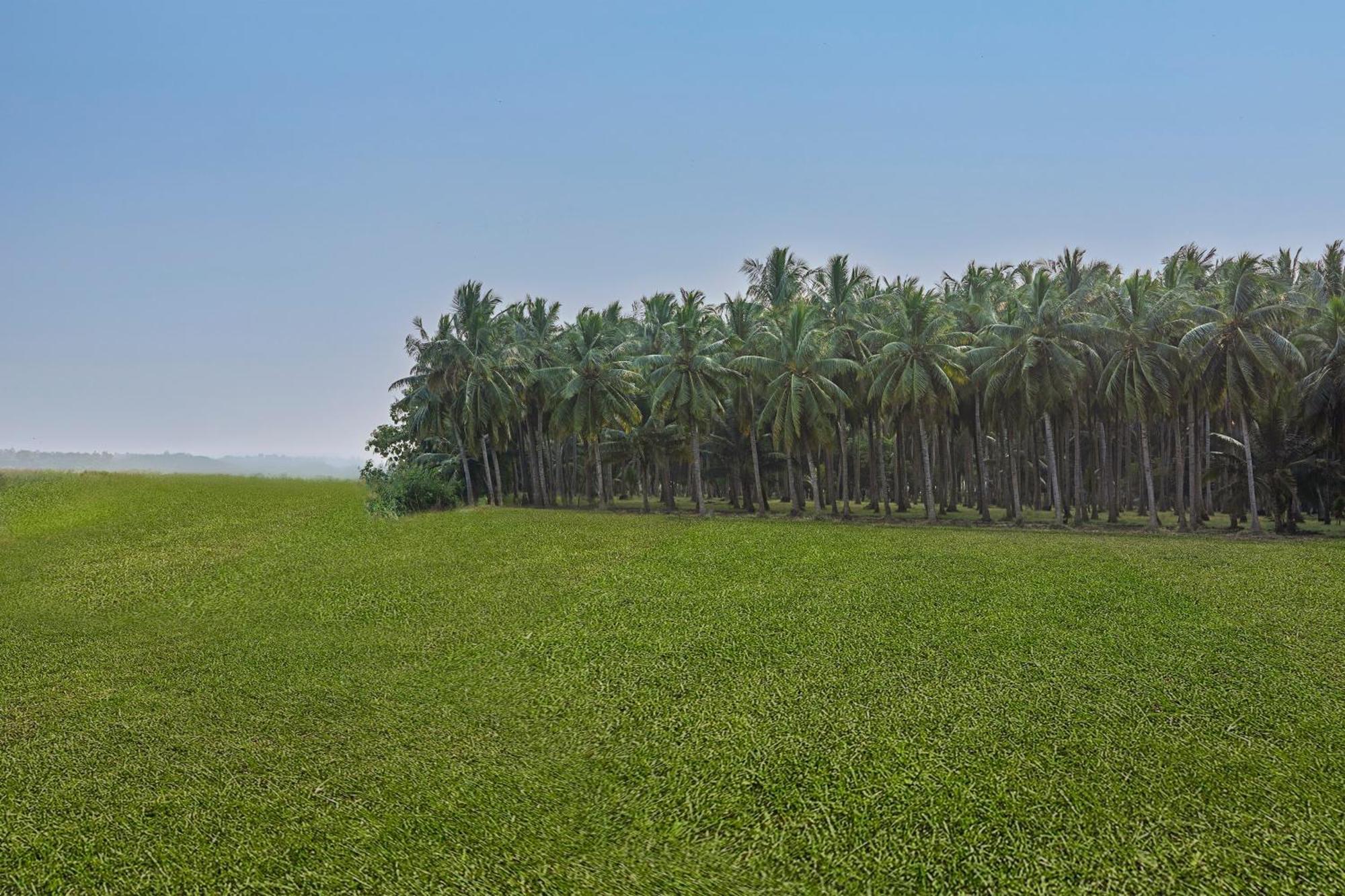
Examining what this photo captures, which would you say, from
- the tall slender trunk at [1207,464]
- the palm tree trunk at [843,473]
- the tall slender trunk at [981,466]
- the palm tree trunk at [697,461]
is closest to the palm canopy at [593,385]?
the palm tree trunk at [697,461]

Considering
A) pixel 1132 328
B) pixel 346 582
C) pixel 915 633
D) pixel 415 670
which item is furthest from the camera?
pixel 1132 328

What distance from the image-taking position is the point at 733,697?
9.70 metres

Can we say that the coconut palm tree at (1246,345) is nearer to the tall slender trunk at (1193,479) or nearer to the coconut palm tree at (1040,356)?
the tall slender trunk at (1193,479)

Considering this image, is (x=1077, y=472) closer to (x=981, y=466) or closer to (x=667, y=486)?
(x=981, y=466)

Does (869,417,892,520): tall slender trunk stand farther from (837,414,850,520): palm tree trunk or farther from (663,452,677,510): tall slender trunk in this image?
(663,452,677,510): tall slender trunk

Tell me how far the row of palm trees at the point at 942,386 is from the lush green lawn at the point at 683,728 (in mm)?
13223

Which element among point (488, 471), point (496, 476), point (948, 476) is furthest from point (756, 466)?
point (496, 476)

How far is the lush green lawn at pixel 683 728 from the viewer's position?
6355mm

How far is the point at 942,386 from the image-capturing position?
3116 cm

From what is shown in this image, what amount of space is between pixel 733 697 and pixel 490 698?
341 centimetres

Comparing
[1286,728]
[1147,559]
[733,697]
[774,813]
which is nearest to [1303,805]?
[1286,728]

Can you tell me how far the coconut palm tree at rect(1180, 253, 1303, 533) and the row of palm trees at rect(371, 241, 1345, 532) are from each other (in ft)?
0.26

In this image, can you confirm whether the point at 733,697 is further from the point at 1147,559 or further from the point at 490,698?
the point at 1147,559

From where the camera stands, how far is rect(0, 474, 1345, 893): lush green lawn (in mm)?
6355
